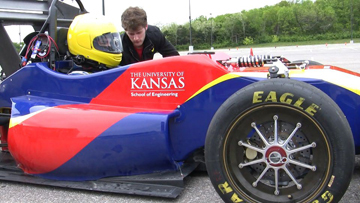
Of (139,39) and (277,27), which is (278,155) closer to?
(139,39)

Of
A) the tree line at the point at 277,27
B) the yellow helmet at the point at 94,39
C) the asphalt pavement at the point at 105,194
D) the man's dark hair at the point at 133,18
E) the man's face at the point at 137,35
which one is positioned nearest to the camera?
the asphalt pavement at the point at 105,194

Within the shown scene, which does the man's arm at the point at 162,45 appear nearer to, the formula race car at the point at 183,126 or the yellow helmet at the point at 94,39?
the yellow helmet at the point at 94,39

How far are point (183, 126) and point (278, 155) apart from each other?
827mm

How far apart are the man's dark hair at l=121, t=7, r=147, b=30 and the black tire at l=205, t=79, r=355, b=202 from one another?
1678 mm

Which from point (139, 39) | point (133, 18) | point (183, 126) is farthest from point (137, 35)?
point (183, 126)

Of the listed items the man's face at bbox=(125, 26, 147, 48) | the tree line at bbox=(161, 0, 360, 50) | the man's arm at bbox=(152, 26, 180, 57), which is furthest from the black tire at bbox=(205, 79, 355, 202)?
the tree line at bbox=(161, 0, 360, 50)

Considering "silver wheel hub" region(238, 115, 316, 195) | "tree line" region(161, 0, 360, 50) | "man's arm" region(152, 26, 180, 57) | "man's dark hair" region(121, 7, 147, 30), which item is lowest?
"silver wheel hub" region(238, 115, 316, 195)

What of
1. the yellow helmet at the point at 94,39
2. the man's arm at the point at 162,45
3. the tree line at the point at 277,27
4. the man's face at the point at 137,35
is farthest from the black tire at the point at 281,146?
the tree line at the point at 277,27

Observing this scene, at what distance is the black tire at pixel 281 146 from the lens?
6.54 ft

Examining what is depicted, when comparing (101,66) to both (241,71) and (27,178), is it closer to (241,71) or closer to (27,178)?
(27,178)

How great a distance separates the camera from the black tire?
1.99 metres

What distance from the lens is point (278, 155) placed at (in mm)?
2156

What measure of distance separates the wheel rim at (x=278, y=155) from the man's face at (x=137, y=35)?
1835 millimetres

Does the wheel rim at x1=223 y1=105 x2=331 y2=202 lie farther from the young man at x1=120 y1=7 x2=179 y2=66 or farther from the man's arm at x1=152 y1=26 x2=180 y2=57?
the man's arm at x1=152 y1=26 x2=180 y2=57
